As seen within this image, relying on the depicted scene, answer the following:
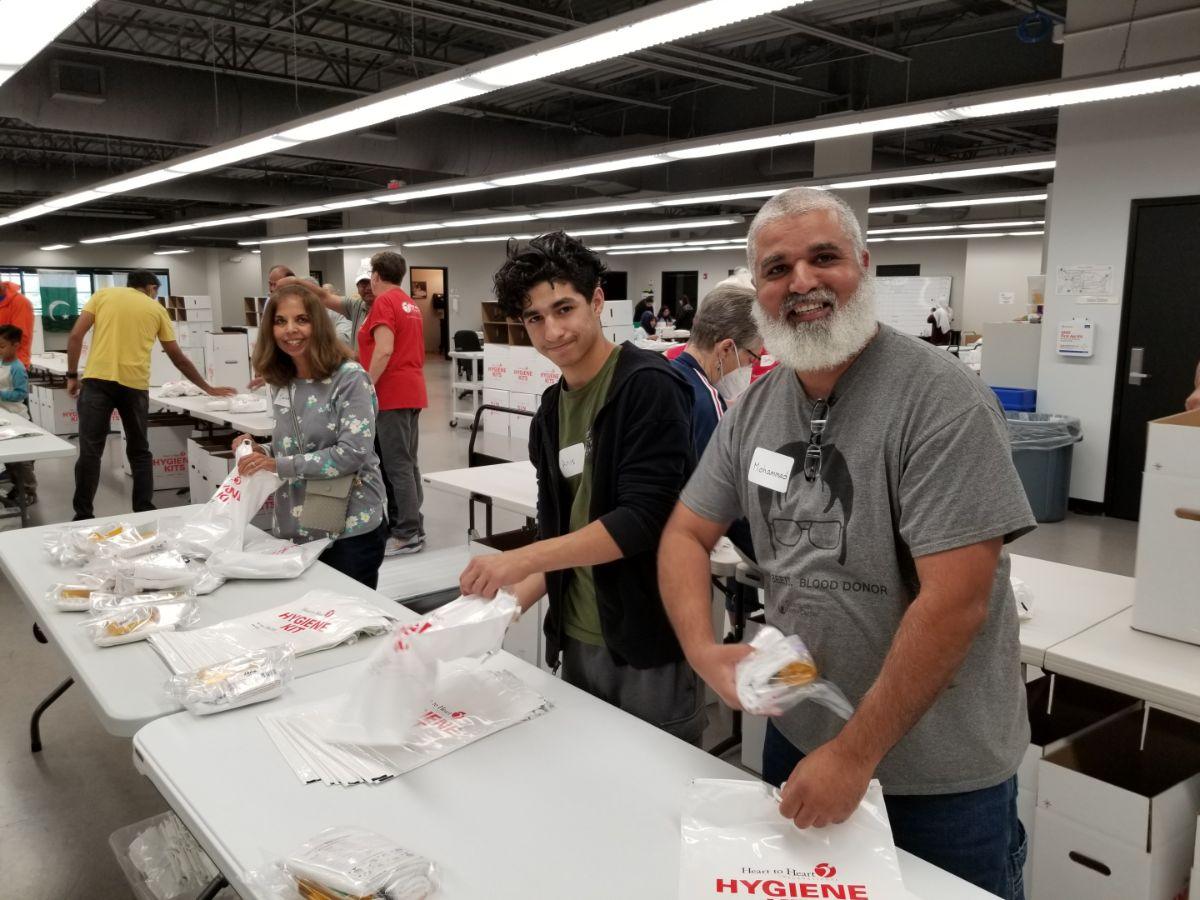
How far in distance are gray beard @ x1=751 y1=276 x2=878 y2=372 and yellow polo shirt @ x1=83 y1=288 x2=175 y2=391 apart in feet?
16.6

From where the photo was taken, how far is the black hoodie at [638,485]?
1.45m

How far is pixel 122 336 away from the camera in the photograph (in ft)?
16.8

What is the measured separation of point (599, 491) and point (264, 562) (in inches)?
41.5

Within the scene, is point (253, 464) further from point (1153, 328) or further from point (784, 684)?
point (1153, 328)

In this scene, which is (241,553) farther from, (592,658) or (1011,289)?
(1011,289)

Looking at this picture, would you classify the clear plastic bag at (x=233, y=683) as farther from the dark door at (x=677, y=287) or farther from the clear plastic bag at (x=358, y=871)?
the dark door at (x=677, y=287)

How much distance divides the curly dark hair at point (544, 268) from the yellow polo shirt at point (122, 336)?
4.47 metres

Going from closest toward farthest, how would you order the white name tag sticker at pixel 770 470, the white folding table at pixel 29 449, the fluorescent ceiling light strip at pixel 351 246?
the white name tag sticker at pixel 770 470 < the white folding table at pixel 29 449 < the fluorescent ceiling light strip at pixel 351 246

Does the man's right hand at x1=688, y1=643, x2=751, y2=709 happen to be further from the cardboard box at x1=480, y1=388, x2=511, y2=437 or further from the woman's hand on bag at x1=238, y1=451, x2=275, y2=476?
the cardboard box at x1=480, y1=388, x2=511, y2=437

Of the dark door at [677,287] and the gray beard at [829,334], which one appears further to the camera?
the dark door at [677,287]

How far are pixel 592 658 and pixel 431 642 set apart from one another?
0.42 metres

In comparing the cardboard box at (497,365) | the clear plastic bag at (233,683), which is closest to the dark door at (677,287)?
the cardboard box at (497,365)

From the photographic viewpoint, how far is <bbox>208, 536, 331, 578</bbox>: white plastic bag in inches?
82.0

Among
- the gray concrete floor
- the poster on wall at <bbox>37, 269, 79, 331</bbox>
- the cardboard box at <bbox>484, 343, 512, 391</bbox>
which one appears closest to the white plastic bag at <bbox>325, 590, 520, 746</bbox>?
the gray concrete floor
